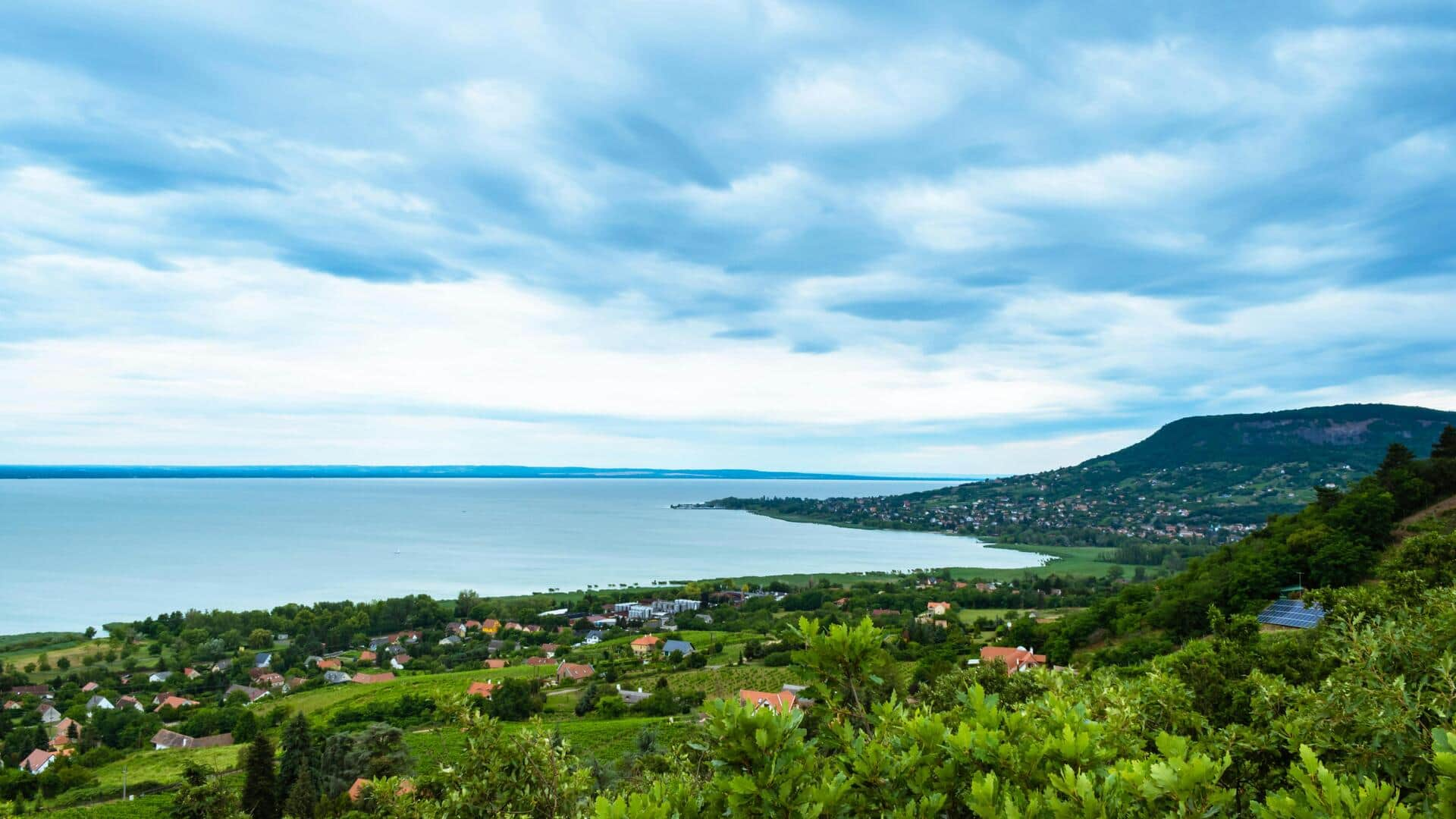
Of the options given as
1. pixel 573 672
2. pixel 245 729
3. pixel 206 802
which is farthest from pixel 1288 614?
pixel 245 729

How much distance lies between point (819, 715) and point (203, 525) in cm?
16185

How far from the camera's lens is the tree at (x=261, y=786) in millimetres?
23500

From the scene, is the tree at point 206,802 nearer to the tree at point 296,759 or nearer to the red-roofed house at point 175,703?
the tree at point 296,759

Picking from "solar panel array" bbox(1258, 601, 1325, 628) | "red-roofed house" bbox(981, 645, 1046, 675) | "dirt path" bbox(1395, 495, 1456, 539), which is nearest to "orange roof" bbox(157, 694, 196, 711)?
"red-roofed house" bbox(981, 645, 1046, 675)

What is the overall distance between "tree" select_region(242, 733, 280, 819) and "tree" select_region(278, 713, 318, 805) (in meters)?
0.34

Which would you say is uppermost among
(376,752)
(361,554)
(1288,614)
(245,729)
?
(1288,614)

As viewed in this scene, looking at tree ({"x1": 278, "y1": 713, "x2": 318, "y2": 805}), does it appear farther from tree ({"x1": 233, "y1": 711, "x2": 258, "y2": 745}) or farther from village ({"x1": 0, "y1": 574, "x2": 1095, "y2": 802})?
tree ({"x1": 233, "y1": 711, "x2": 258, "y2": 745})

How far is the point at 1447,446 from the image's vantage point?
3384cm

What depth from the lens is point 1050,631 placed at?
1438 inches

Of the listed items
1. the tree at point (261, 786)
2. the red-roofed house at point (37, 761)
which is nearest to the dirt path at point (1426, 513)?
the tree at point (261, 786)

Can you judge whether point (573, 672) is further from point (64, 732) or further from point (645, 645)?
point (64, 732)

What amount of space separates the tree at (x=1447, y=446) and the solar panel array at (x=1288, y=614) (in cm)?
1440

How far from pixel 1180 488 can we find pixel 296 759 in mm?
147621

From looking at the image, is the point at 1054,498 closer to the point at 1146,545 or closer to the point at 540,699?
the point at 1146,545
